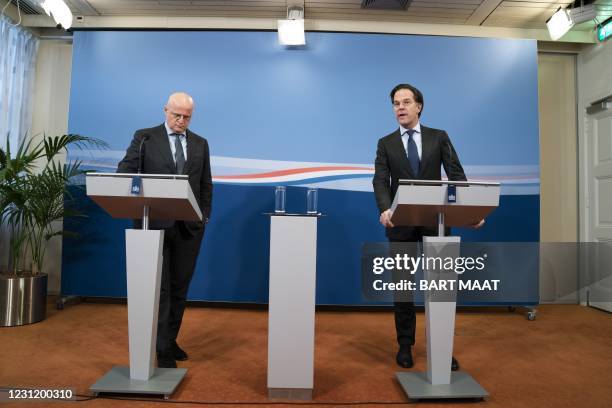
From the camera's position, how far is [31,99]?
446cm

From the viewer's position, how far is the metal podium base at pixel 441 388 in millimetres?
1907

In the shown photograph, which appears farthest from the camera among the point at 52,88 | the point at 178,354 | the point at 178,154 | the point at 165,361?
the point at 52,88

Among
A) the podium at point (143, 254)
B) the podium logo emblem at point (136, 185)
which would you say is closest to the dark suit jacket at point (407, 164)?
the podium at point (143, 254)

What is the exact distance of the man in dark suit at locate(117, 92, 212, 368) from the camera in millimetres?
2258

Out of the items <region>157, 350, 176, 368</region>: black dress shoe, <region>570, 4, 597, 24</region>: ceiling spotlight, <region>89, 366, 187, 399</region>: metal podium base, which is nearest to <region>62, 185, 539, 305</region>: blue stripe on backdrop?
<region>157, 350, 176, 368</region>: black dress shoe

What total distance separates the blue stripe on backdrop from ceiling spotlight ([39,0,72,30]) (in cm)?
166

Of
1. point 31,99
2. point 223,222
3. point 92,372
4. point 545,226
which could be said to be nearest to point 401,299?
point 92,372

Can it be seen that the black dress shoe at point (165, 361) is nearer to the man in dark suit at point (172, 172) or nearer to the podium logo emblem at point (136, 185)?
the man in dark suit at point (172, 172)

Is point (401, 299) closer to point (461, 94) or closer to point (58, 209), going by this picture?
point (461, 94)

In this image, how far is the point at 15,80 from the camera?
4191mm

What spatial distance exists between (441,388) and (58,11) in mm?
4436

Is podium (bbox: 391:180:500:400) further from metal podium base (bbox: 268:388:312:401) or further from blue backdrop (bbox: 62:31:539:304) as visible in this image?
blue backdrop (bbox: 62:31:539:304)

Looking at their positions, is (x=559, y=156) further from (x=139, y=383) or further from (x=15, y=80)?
(x=15, y=80)

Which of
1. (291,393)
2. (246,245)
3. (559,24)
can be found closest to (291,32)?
(246,245)
